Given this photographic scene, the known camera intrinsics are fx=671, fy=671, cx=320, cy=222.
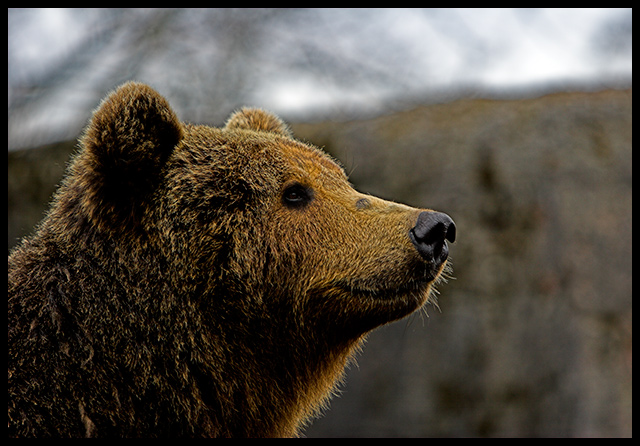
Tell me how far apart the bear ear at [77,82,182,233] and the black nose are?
4.19 ft

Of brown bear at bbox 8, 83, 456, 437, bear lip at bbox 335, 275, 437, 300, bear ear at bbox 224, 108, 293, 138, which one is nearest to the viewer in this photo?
brown bear at bbox 8, 83, 456, 437

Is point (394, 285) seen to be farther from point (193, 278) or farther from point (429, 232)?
point (193, 278)

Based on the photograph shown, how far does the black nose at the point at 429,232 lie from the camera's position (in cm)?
311

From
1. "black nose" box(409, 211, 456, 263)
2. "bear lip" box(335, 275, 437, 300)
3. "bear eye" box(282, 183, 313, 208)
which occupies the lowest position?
"bear lip" box(335, 275, 437, 300)

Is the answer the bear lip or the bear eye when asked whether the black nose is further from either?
the bear eye

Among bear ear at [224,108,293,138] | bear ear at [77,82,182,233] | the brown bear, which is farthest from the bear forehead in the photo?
bear ear at [77,82,182,233]

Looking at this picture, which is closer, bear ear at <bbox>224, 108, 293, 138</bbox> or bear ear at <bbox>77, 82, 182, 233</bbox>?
bear ear at <bbox>77, 82, 182, 233</bbox>

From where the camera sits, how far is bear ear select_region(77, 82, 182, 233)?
10.0 ft

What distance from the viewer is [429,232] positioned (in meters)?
3.11

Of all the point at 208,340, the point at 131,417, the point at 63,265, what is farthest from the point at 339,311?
the point at 63,265

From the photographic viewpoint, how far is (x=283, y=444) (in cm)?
338

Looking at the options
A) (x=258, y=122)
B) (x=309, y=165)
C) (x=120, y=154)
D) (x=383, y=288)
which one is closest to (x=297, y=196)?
(x=309, y=165)

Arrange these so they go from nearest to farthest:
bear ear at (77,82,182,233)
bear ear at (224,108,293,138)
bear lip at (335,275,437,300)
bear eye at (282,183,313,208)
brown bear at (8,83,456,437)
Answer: brown bear at (8,83,456,437), bear ear at (77,82,182,233), bear lip at (335,275,437,300), bear eye at (282,183,313,208), bear ear at (224,108,293,138)

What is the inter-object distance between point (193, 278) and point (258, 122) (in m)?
1.46
